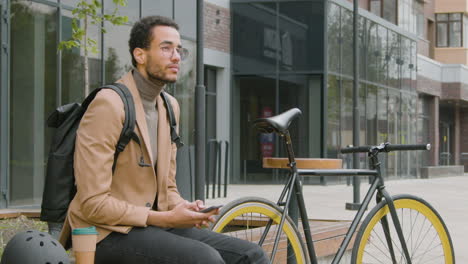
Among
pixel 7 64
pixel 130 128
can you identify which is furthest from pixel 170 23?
pixel 7 64

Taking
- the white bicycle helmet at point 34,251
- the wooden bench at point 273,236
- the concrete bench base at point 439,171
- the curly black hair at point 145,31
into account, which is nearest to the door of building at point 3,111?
the wooden bench at point 273,236

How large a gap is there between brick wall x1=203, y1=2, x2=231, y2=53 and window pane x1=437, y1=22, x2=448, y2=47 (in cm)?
1880

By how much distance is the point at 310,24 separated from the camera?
22891 millimetres

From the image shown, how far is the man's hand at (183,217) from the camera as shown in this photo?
9.68 ft

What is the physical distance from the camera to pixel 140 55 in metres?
3.26

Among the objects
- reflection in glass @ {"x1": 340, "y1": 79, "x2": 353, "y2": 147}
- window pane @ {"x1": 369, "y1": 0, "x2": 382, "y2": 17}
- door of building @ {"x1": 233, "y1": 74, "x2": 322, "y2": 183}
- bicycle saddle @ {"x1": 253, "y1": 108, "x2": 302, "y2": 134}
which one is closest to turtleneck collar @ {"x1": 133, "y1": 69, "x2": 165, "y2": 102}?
bicycle saddle @ {"x1": 253, "y1": 108, "x2": 302, "y2": 134}

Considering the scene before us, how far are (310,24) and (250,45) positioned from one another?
1806mm

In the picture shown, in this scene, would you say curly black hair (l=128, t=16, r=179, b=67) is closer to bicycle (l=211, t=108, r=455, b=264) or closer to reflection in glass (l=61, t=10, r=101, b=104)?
bicycle (l=211, t=108, r=455, b=264)

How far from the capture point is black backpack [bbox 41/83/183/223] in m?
3.03

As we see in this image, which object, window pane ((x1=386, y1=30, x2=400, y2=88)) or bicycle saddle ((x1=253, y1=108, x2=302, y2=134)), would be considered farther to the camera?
window pane ((x1=386, y1=30, x2=400, y2=88))

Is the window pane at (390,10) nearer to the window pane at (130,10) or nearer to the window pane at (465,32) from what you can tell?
the window pane at (465,32)

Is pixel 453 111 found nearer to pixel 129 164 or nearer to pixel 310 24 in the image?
pixel 310 24

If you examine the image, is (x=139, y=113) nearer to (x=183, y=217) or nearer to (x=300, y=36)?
(x=183, y=217)

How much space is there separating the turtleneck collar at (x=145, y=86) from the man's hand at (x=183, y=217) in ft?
1.63
